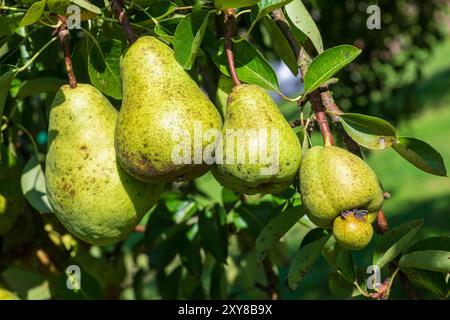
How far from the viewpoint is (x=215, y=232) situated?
1617 millimetres

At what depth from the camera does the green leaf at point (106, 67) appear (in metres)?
1.15

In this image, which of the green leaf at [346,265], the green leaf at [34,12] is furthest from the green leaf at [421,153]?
the green leaf at [34,12]

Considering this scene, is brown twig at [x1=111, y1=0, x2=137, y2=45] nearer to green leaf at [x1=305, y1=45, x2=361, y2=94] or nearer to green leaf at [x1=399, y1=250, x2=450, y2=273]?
green leaf at [x1=305, y1=45, x2=361, y2=94]

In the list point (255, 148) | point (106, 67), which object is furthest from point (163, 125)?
point (106, 67)

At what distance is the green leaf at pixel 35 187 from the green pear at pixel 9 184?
0.18 ft

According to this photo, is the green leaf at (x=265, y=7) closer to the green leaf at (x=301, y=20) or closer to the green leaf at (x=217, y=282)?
the green leaf at (x=301, y=20)

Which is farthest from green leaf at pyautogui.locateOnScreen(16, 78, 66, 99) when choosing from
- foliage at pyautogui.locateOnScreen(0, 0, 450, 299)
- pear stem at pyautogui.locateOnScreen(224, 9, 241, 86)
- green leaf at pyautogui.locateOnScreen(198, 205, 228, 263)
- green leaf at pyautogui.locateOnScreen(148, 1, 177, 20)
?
green leaf at pyautogui.locateOnScreen(198, 205, 228, 263)

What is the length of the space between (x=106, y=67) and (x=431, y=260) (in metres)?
0.61

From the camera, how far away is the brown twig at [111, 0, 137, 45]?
109 centimetres

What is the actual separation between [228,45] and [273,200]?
0.68 meters

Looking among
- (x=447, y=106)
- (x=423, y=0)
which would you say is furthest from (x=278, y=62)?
(x=447, y=106)

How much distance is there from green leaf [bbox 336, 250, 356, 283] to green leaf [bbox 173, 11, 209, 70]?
0.44 meters
